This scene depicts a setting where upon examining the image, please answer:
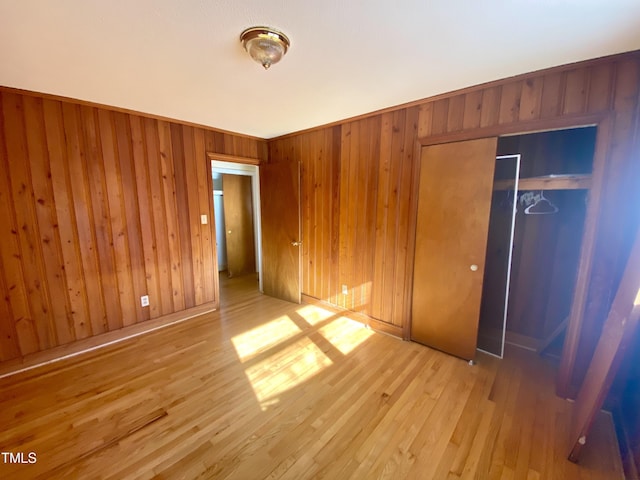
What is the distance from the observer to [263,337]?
278 centimetres

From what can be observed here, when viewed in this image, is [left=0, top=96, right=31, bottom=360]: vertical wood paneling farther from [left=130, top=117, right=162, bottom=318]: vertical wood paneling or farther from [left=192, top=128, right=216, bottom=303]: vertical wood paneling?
[left=192, top=128, right=216, bottom=303]: vertical wood paneling

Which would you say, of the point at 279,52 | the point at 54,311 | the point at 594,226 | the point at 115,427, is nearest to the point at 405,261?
the point at 594,226

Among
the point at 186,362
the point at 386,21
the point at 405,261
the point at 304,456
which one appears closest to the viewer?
the point at 386,21

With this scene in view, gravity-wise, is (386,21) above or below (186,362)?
above

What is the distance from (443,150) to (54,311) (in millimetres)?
3890

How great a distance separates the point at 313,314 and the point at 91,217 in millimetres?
2610

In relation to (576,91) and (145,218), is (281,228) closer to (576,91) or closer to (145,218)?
(145,218)

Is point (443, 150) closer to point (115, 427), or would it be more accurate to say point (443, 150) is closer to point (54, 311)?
point (115, 427)

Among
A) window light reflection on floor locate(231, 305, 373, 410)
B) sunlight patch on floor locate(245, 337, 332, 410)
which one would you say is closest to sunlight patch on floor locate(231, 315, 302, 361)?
window light reflection on floor locate(231, 305, 373, 410)

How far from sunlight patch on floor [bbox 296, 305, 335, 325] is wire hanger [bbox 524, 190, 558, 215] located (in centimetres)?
243

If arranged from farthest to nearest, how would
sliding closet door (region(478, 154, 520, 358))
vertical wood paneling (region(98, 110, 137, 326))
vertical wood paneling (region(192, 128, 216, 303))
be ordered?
vertical wood paneling (region(192, 128, 216, 303)), vertical wood paneling (region(98, 110, 137, 326)), sliding closet door (region(478, 154, 520, 358))

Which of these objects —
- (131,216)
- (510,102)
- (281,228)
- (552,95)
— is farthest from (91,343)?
(552,95)

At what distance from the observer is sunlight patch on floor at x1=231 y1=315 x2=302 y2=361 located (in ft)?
8.36

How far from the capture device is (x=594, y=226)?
1.73 meters
